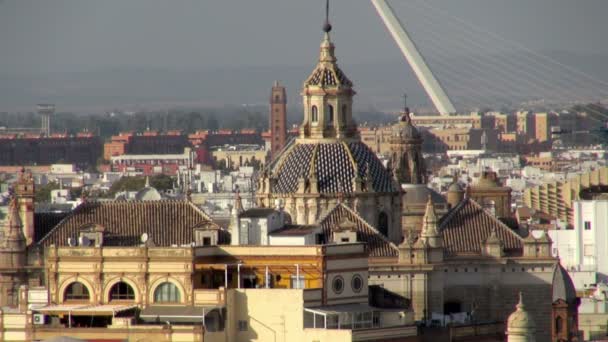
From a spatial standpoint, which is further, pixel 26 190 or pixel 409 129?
pixel 409 129

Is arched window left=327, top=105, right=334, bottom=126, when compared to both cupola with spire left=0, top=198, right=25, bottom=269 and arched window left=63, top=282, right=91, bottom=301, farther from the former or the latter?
arched window left=63, top=282, right=91, bottom=301

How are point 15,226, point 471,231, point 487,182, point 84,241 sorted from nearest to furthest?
point 84,241, point 15,226, point 471,231, point 487,182

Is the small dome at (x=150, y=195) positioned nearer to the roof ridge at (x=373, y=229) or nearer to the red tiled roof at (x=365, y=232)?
the roof ridge at (x=373, y=229)

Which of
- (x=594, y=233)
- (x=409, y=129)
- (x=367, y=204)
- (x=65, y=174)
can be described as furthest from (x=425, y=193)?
(x=65, y=174)

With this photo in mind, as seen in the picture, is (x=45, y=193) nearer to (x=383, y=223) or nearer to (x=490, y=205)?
(x=490, y=205)

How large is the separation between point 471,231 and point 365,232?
3704mm

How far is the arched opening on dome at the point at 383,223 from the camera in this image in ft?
240

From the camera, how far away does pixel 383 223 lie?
241 ft

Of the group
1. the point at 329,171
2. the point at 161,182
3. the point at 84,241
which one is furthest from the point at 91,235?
the point at 161,182

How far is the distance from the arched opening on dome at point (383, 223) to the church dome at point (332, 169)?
1.77ft

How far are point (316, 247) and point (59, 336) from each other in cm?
584

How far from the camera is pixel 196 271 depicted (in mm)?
64250

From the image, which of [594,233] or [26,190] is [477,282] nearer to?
[26,190]

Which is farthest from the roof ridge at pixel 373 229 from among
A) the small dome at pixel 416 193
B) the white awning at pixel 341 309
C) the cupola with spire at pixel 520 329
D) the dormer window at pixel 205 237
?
the small dome at pixel 416 193
